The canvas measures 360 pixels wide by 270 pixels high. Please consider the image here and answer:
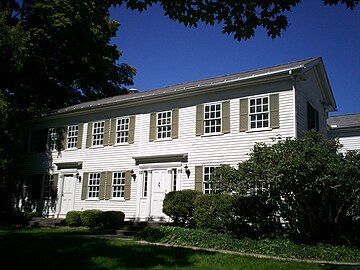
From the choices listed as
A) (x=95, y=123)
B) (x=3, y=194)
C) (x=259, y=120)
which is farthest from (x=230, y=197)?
(x=3, y=194)

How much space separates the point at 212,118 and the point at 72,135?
929cm

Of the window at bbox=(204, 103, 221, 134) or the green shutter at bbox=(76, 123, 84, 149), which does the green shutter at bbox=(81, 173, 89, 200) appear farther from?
the window at bbox=(204, 103, 221, 134)

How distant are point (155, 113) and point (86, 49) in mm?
14452

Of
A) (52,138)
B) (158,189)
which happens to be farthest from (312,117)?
(52,138)

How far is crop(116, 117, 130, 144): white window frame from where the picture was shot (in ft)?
67.1

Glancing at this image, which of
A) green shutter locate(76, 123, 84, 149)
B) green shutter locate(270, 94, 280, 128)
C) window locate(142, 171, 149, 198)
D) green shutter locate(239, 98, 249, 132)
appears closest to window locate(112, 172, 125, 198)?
window locate(142, 171, 149, 198)

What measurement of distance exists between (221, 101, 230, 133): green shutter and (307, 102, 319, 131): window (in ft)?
11.3

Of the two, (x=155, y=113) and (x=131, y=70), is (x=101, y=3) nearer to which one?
(x=155, y=113)

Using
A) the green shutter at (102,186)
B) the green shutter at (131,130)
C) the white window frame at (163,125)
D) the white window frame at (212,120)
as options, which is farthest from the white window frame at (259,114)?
the green shutter at (102,186)

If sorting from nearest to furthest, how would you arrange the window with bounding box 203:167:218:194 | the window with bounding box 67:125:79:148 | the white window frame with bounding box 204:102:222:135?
the window with bounding box 203:167:218:194 < the white window frame with bounding box 204:102:222:135 < the window with bounding box 67:125:79:148

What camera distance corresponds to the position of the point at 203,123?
1777 centimetres

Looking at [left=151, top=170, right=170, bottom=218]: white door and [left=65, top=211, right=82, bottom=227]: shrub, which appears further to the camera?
[left=65, top=211, right=82, bottom=227]: shrub

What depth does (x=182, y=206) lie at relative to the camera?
1581 centimetres

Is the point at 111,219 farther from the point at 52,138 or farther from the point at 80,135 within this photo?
the point at 52,138
